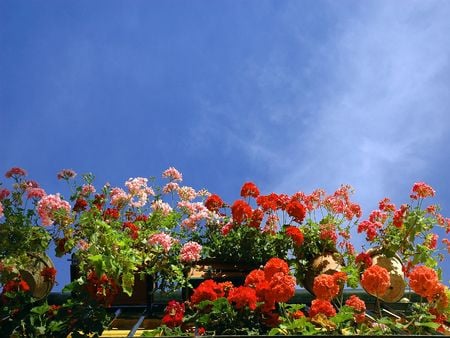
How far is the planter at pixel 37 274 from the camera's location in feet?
20.8

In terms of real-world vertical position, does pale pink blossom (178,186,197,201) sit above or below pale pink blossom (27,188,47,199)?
above

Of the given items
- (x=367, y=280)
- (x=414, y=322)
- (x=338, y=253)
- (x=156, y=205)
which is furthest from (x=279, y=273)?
(x=156, y=205)

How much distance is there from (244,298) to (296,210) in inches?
69.1

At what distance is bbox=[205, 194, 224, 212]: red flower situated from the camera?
714 cm

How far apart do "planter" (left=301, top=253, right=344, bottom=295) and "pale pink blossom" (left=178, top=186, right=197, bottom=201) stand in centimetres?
163

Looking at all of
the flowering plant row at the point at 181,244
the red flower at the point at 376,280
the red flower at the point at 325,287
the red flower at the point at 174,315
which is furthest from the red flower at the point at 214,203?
the red flower at the point at 376,280

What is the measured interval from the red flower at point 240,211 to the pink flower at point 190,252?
2.33 feet

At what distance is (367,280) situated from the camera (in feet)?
16.6

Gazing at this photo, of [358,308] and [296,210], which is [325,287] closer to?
[358,308]

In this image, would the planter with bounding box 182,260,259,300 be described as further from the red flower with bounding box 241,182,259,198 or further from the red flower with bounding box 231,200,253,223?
the red flower with bounding box 241,182,259,198

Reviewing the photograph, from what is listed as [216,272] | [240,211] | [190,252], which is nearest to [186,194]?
[240,211]

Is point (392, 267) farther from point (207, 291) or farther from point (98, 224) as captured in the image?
point (98, 224)

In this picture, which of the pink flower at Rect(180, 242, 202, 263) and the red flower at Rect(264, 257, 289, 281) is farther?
the pink flower at Rect(180, 242, 202, 263)

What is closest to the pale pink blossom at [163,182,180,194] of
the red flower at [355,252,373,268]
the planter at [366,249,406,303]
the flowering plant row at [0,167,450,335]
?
the flowering plant row at [0,167,450,335]
